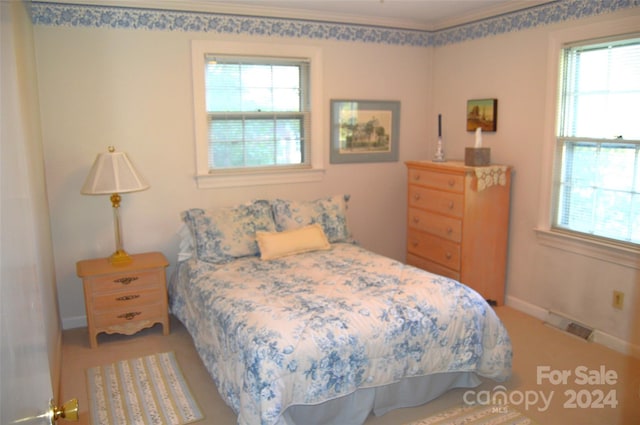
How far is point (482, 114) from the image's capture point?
4.20m

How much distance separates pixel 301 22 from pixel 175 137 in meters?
1.38

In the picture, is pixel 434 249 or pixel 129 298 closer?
pixel 129 298

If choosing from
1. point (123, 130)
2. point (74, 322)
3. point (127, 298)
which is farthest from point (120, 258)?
point (123, 130)

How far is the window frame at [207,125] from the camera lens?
12.8 feet

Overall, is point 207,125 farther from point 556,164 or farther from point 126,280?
point 556,164

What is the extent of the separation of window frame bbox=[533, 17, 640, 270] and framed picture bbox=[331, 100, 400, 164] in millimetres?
1403

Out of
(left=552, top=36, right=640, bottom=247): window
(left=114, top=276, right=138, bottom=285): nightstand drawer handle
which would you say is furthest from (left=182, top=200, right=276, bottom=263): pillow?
(left=552, top=36, right=640, bottom=247): window

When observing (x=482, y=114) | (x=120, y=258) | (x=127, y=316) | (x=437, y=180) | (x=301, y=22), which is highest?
(x=301, y=22)

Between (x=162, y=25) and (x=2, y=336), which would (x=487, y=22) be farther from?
(x=2, y=336)

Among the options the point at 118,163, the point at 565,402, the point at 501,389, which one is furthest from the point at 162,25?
the point at 565,402

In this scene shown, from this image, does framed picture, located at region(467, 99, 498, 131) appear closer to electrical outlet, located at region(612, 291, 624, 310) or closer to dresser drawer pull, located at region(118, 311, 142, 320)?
electrical outlet, located at region(612, 291, 624, 310)

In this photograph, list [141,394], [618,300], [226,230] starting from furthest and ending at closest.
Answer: [226,230] < [618,300] < [141,394]

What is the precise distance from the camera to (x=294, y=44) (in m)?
4.17

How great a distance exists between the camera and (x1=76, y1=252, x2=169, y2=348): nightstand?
3401mm
